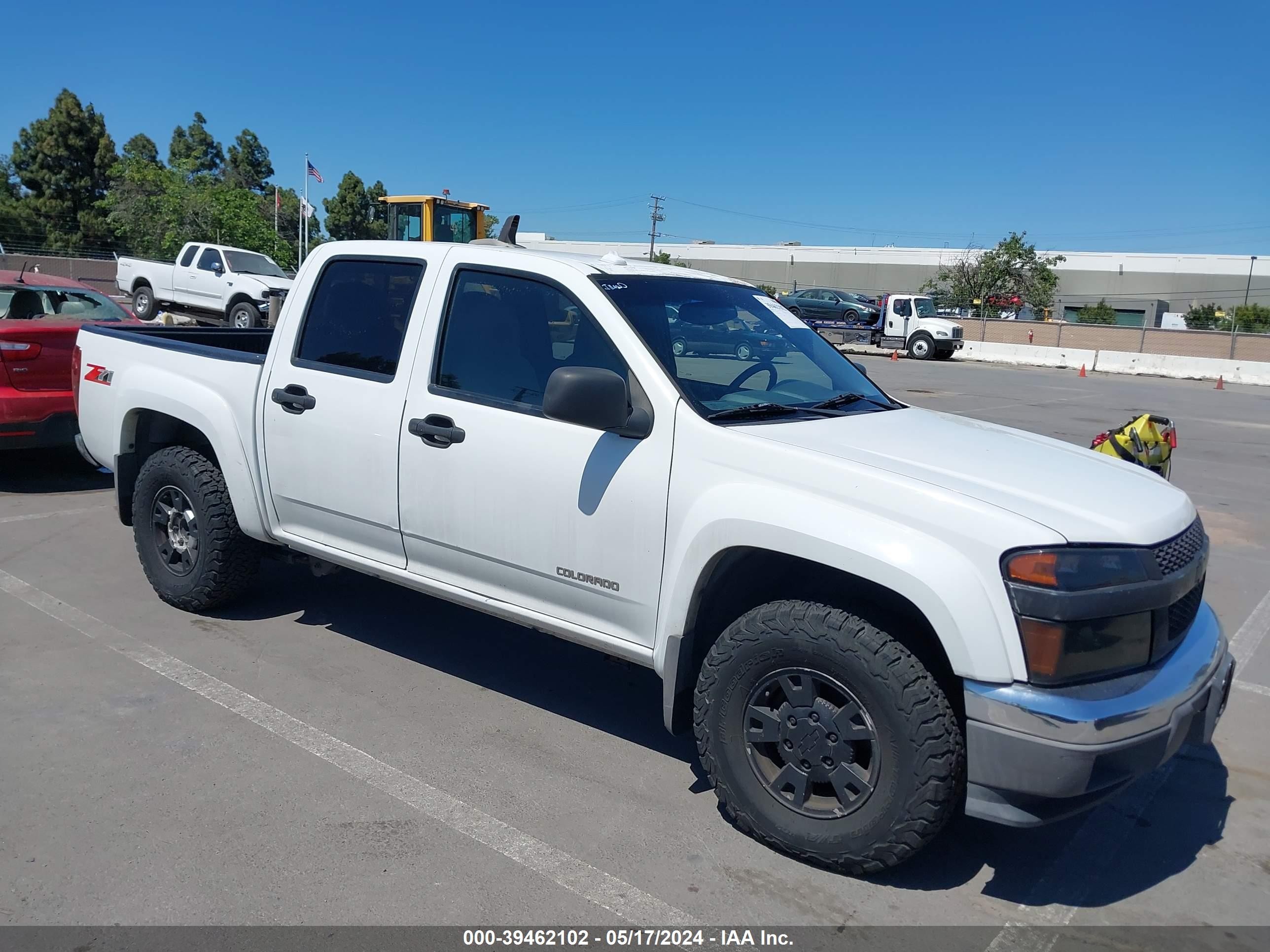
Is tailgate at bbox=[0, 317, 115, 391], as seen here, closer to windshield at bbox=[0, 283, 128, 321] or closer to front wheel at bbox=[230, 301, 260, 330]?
windshield at bbox=[0, 283, 128, 321]

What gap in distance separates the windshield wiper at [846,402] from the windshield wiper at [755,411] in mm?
150

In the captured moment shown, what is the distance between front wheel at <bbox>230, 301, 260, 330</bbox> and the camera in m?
21.2

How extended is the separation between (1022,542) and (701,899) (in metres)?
1.46

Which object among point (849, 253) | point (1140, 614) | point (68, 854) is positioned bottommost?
point (68, 854)

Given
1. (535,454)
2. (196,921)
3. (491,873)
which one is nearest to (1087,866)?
(491,873)

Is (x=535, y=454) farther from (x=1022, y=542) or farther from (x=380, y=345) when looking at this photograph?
(x=1022, y=542)

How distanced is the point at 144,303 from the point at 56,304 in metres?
16.1

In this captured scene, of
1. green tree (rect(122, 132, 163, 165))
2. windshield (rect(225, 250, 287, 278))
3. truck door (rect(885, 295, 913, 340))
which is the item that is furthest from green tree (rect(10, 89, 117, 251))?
truck door (rect(885, 295, 913, 340))

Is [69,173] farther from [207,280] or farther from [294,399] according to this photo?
[294,399]

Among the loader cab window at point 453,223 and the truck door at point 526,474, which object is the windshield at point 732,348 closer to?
the truck door at point 526,474

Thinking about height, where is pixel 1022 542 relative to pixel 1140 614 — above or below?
above

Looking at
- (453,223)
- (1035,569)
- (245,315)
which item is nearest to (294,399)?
(1035,569)

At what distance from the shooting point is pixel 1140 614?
2959 millimetres

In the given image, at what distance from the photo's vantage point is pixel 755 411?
3.72 metres
